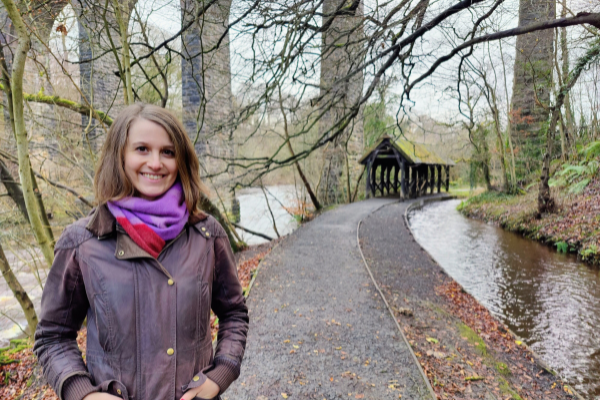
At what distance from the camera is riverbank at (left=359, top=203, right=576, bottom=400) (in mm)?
4176

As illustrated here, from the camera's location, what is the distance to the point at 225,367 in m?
1.50

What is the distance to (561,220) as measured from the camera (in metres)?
11.9

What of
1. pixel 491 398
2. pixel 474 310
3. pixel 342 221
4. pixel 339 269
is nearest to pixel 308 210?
pixel 342 221

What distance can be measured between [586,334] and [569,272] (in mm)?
3339

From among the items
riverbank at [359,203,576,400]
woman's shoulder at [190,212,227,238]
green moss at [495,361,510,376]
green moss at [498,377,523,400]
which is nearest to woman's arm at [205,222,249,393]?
woman's shoulder at [190,212,227,238]

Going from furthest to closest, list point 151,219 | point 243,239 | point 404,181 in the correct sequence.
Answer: point 404,181 → point 243,239 → point 151,219

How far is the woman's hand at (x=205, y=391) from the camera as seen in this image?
1347mm

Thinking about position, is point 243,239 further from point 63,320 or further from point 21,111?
point 63,320

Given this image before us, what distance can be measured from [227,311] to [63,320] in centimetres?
60

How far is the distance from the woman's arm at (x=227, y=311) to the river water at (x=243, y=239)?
504cm

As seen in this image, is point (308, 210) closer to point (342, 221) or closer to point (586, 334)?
point (342, 221)

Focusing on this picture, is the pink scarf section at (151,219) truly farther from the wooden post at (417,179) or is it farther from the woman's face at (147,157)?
the wooden post at (417,179)

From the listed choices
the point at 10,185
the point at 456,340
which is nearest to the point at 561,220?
the point at 456,340

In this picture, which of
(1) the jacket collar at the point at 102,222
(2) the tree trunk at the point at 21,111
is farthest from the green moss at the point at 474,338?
(2) the tree trunk at the point at 21,111
